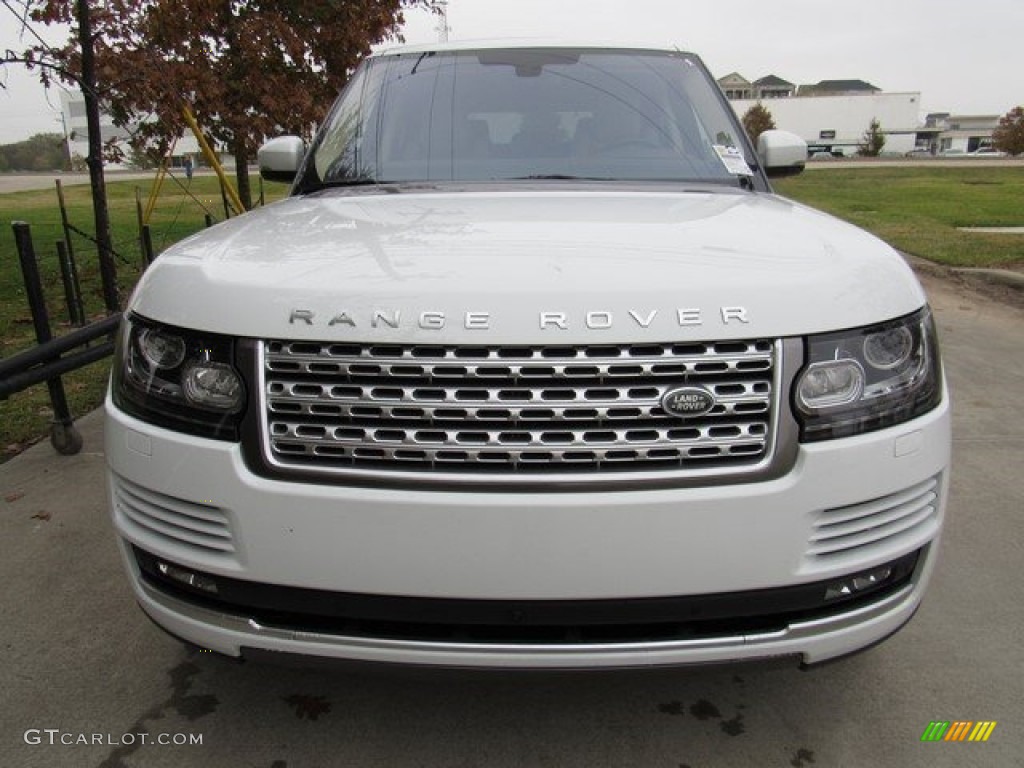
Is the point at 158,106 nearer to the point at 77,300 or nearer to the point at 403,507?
the point at 77,300

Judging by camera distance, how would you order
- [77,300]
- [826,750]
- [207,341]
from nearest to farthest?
[207,341] → [826,750] → [77,300]

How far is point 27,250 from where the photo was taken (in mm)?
3965

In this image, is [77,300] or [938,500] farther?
[77,300]

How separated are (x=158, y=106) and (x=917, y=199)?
1851 centimetres

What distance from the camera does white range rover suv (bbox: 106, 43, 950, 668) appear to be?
173 centimetres

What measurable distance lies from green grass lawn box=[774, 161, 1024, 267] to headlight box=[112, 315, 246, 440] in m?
6.51

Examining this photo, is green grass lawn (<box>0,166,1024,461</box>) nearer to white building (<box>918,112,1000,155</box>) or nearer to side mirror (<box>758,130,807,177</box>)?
side mirror (<box>758,130,807,177</box>)

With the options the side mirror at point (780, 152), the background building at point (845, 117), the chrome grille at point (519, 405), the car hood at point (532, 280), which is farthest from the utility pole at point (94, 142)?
the background building at point (845, 117)

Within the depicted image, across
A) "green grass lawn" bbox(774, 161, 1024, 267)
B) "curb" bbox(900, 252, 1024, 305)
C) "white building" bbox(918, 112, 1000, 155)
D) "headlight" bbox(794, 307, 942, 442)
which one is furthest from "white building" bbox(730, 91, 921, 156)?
"headlight" bbox(794, 307, 942, 442)

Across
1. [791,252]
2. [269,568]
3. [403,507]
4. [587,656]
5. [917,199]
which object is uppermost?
[791,252]

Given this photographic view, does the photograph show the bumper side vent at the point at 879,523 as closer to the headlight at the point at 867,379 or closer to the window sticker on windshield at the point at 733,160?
the headlight at the point at 867,379

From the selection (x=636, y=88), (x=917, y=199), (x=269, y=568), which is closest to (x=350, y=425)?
(x=269, y=568)

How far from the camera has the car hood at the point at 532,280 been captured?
172 cm

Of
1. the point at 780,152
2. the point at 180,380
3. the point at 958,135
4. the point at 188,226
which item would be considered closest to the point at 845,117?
the point at 958,135
